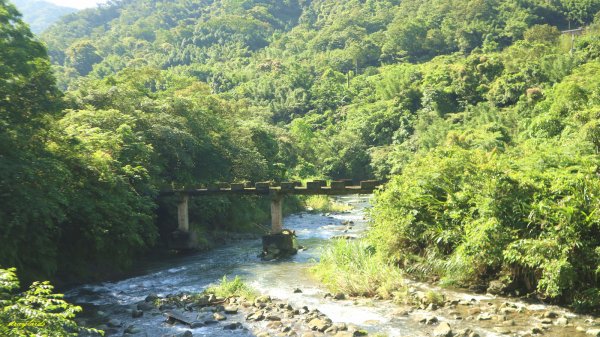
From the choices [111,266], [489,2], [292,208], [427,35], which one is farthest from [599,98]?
[489,2]

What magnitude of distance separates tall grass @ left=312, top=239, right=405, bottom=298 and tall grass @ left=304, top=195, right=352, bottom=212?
25692mm

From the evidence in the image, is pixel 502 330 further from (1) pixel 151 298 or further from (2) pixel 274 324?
(1) pixel 151 298

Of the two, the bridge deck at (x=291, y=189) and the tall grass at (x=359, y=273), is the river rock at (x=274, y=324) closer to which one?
the tall grass at (x=359, y=273)

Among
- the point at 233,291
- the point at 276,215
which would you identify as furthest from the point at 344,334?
the point at 276,215

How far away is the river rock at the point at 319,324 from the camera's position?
539 inches

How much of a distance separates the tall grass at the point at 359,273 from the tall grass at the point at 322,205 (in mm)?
25692

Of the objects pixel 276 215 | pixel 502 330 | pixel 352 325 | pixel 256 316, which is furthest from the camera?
pixel 276 215

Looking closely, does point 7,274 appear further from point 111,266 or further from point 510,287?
point 111,266

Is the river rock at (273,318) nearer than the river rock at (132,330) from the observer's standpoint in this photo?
No

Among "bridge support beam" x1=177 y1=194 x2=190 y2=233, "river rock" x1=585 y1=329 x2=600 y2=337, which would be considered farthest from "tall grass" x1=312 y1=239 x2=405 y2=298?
"bridge support beam" x1=177 y1=194 x2=190 y2=233

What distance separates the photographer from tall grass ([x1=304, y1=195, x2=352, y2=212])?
46344 mm

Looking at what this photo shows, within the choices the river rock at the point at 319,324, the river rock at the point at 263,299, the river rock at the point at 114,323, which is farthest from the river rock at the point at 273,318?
the river rock at the point at 114,323

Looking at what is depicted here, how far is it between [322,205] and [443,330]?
34441 millimetres

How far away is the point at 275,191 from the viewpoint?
27125 millimetres
